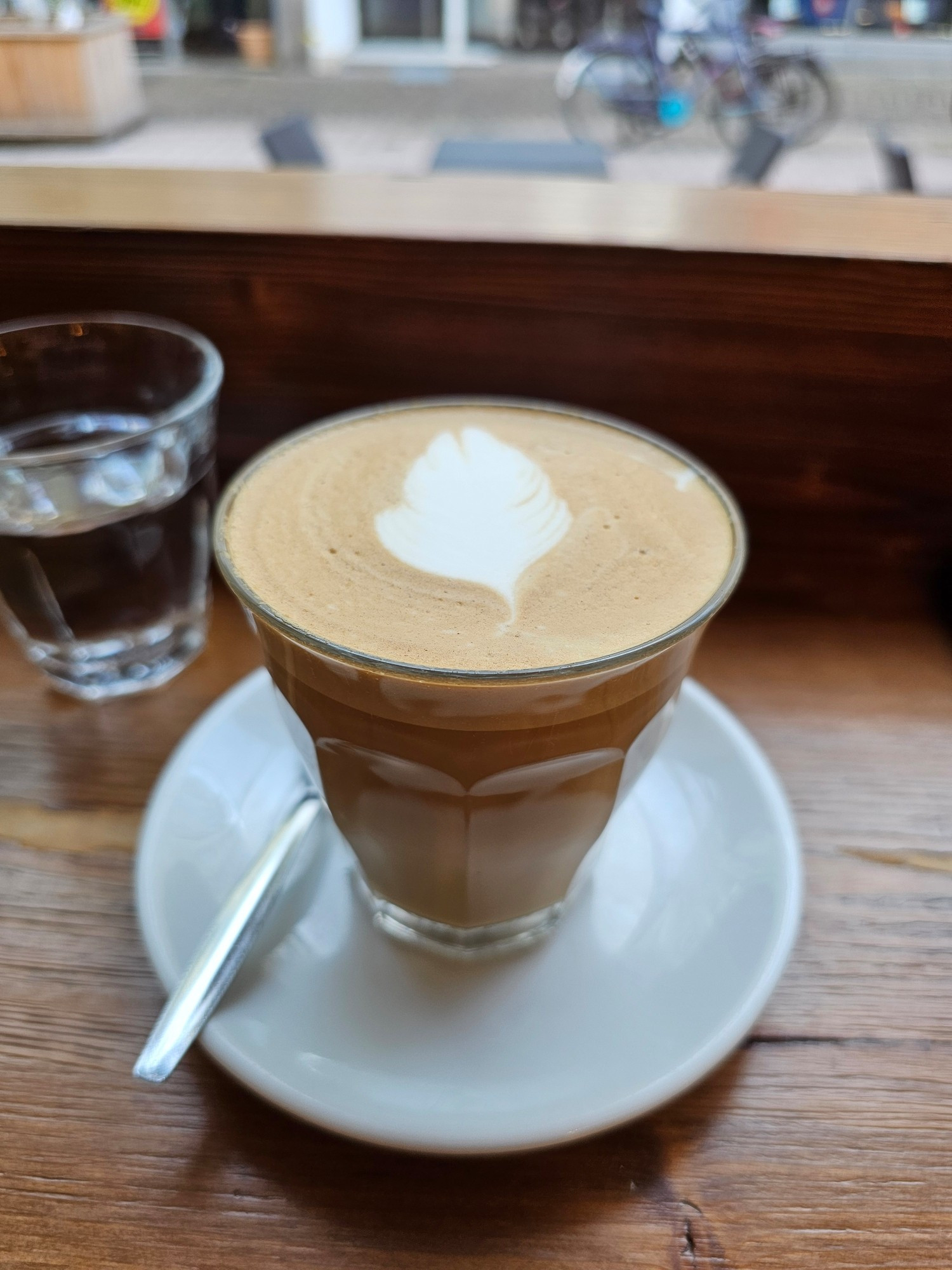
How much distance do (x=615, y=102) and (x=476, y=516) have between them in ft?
16.6

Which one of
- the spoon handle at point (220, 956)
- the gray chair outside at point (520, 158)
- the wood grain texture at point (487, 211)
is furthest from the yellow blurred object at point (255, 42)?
the spoon handle at point (220, 956)

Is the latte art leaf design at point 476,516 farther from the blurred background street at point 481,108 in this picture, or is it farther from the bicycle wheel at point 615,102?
the bicycle wheel at point 615,102

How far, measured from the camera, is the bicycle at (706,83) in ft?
14.9

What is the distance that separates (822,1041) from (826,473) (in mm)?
414

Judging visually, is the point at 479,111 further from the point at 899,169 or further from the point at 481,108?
the point at 899,169

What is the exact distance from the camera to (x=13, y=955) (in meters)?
0.48

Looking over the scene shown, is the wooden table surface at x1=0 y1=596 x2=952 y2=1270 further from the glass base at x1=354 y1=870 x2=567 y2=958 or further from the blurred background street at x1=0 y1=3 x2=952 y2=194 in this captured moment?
the blurred background street at x1=0 y1=3 x2=952 y2=194

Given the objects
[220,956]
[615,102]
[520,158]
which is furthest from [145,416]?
[615,102]

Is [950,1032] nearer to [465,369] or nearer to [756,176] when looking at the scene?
[465,369]

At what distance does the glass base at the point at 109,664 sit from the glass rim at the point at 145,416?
135 millimetres

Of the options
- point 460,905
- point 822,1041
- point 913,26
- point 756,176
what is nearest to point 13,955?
point 460,905

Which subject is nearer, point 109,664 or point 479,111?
point 109,664

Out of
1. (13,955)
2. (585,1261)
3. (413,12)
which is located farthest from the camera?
(413,12)

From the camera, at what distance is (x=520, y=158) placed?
2311mm
